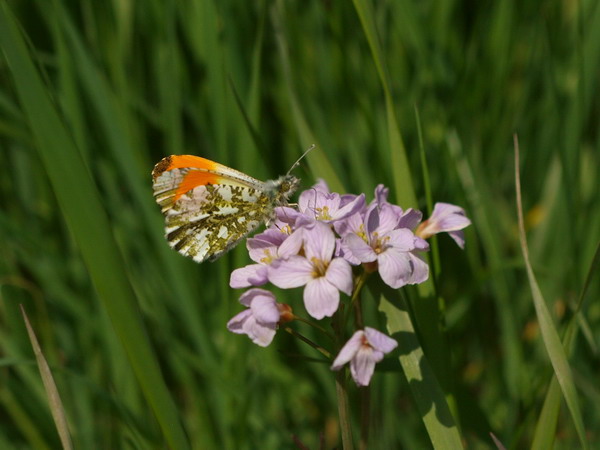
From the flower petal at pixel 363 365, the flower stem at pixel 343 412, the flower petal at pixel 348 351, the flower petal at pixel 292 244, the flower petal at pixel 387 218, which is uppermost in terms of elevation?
the flower petal at pixel 292 244

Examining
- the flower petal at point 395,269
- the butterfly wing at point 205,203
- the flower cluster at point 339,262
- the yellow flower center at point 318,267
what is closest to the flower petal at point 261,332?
the flower cluster at point 339,262

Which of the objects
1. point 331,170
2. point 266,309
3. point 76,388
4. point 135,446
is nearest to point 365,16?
point 331,170

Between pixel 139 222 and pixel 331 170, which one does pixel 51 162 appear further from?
pixel 139 222

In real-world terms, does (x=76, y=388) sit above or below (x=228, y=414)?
above

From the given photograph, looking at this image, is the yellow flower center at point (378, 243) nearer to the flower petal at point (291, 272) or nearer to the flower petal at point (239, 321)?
the flower petal at point (291, 272)

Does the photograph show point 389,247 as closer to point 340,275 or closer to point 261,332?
point 340,275

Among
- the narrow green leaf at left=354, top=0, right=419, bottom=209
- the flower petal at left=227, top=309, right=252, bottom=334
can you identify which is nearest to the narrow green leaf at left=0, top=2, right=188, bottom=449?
the flower petal at left=227, top=309, right=252, bottom=334

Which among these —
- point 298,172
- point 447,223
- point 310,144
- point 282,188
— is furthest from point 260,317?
point 298,172
